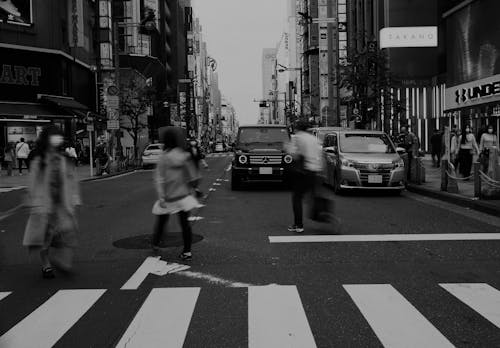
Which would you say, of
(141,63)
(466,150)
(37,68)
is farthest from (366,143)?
(141,63)

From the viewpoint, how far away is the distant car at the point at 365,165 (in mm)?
15008

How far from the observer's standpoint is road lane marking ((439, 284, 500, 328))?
5059 mm

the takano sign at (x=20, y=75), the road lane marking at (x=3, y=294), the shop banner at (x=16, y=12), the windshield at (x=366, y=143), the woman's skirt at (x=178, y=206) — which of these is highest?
the shop banner at (x=16, y=12)

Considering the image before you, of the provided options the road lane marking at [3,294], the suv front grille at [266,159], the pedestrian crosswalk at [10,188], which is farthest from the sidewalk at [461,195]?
the pedestrian crosswalk at [10,188]

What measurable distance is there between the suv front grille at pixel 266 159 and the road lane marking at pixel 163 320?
11.1 meters

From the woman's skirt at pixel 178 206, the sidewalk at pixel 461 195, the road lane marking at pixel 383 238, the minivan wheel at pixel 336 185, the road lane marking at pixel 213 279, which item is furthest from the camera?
the minivan wheel at pixel 336 185

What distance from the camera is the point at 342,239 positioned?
886 centimetres

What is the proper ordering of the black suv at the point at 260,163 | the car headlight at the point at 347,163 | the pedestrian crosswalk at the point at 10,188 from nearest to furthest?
the car headlight at the point at 347,163 → the black suv at the point at 260,163 → the pedestrian crosswalk at the point at 10,188

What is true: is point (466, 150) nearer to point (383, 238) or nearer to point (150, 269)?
point (383, 238)

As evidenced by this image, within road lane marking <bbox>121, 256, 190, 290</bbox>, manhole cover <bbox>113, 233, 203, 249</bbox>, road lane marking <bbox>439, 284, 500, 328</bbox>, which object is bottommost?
road lane marking <bbox>439, 284, 500, 328</bbox>

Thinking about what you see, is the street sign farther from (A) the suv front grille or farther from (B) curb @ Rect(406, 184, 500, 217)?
(B) curb @ Rect(406, 184, 500, 217)

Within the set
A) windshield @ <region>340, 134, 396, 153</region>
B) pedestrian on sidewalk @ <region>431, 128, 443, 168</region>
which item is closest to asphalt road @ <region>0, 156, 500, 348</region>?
windshield @ <region>340, 134, 396, 153</region>

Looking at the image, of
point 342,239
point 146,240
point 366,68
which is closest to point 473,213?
point 342,239

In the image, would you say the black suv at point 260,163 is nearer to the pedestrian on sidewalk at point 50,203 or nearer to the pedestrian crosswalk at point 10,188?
the pedestrian crosswalk at point 10,188
